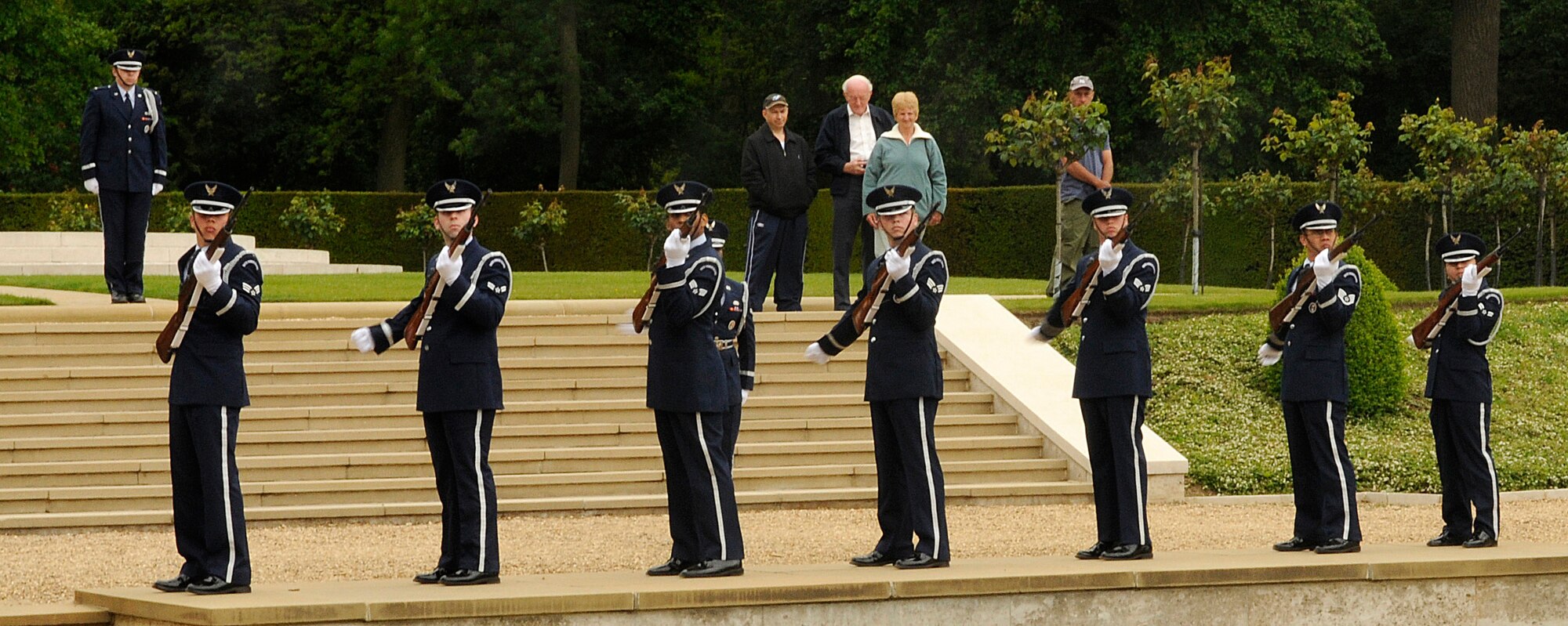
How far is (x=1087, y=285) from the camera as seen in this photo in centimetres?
854

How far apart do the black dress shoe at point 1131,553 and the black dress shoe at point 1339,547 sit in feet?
3.02

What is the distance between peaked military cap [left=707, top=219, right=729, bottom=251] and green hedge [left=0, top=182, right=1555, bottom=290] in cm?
1666

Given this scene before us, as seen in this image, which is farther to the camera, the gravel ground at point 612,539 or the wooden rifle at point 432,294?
the gravel ground at point 612,539

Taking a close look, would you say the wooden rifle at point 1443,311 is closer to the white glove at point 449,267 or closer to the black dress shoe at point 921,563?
the black dress shoe at point 921,563

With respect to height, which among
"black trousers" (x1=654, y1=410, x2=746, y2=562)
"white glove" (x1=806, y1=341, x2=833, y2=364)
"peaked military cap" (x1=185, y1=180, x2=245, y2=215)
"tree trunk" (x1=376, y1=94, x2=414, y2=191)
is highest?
"tree trunk" (x1=376, y1=94, x2=414, y2=191)

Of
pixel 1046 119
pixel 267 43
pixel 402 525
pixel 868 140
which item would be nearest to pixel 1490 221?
pixel 1046 119

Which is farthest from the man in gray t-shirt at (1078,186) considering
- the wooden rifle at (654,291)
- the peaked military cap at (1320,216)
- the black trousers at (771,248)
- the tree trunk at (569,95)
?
the tree trunk at (569,95)

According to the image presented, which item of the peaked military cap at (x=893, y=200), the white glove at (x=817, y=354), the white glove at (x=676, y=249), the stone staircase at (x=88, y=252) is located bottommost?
the white glove at (x=817, y=354)

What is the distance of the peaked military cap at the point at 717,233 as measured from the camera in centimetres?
840

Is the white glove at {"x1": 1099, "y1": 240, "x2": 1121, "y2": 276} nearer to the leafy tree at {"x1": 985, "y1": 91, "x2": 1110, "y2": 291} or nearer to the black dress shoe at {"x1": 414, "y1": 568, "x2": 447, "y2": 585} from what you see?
the black dress shoe at {"x1": 414, "y1": 568, "x2": 447, "y2": 585}

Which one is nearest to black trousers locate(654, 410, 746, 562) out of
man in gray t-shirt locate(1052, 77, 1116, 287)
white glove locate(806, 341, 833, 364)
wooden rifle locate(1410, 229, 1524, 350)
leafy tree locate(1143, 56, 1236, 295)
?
white glove locate(806, 341, 833, 364)

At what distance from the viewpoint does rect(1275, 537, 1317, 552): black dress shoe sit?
8.98 metres

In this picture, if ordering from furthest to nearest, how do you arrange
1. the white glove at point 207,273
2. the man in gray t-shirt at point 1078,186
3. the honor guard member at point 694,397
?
the man in gray t-shirt at point 1078,186
the honor guard member at point 694,397
the white glove at point 207,273

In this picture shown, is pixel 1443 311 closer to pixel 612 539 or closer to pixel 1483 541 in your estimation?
pixel 1483 541
